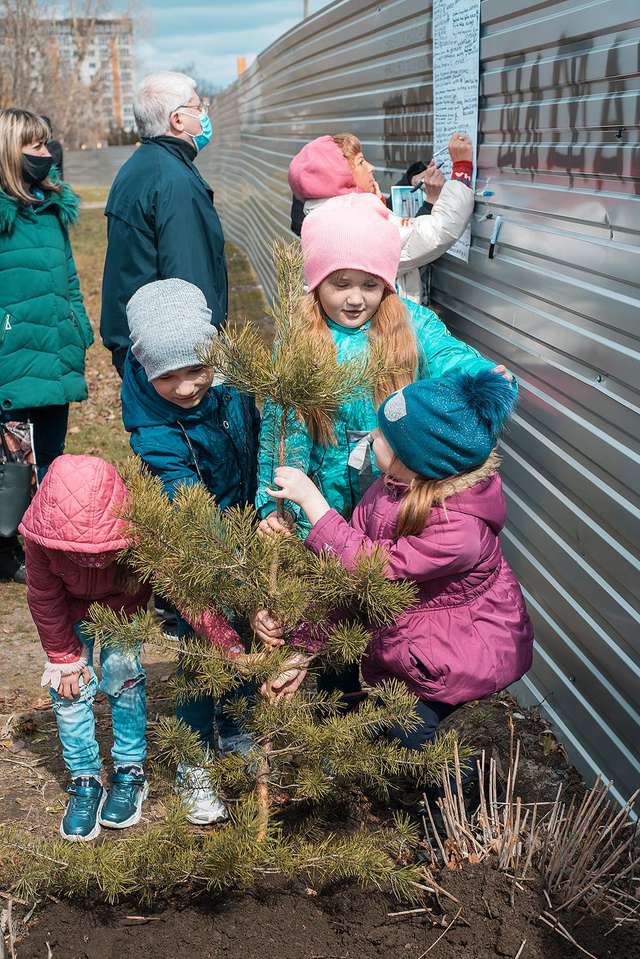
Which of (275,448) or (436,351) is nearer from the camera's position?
(275,448)

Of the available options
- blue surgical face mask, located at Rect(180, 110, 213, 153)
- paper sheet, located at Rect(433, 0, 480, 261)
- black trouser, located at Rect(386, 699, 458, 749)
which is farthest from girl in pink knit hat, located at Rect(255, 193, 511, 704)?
blue surgical face mask, located at Rect(180, 110, 213, 153)

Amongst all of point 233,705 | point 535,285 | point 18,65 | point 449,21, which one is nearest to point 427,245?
point 535,285

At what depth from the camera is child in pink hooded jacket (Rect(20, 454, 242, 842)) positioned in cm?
262

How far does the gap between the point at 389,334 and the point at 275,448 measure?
1.77ft

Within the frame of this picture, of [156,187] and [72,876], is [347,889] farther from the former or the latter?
[156,187]

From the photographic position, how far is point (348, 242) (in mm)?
2770

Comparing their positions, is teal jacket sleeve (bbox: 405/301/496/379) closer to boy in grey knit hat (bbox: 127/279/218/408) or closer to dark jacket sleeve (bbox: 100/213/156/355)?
boy in grey knit hat (bbox: 127/279/218/408)

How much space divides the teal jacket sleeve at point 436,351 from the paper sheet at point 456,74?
1.20 m

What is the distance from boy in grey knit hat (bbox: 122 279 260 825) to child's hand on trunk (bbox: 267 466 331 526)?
388 mm

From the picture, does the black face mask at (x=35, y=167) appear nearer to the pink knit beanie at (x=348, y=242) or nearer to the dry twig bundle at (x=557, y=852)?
the pink knit beanie at (x=348, y=242)

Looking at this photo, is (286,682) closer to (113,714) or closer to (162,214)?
(113,714)

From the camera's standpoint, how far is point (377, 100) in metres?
5.80

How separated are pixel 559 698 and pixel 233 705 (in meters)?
1.46

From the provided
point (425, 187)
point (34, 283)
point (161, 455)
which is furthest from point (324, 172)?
point (34, 283)
